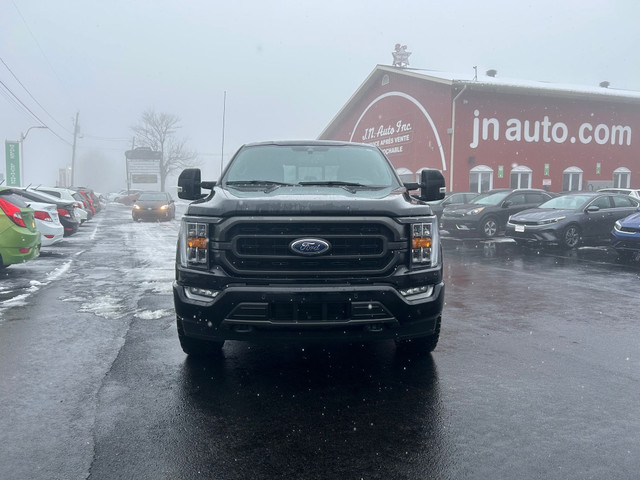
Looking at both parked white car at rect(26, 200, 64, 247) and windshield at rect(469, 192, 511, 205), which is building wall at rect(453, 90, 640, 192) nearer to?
windshield at rect(469, 192, 511, 205)

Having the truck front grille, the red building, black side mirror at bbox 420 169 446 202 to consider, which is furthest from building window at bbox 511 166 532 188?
the truck front grille

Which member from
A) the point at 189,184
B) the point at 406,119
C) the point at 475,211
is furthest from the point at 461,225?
the point at 406,119

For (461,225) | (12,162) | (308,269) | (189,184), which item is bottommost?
(461,225)

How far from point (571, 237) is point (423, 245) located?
37.6ft

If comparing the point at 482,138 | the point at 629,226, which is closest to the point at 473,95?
the point at 482,138

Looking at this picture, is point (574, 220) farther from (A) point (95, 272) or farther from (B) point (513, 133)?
(B) point (513, 133)

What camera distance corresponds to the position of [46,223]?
40.3ft

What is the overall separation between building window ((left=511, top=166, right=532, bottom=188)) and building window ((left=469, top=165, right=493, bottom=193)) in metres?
1.39

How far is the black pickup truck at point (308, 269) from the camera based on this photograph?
12.5 feet

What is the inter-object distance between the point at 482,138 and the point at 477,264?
58.7 feet

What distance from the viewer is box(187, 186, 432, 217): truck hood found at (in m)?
3.92

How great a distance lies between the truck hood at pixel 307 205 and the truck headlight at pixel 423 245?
0.12 m

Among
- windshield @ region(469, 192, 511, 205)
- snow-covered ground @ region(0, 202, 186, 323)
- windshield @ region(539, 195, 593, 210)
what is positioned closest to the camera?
snow-covered ground @ region(0, 202, 186, 323)

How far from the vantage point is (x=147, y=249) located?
13875mm
